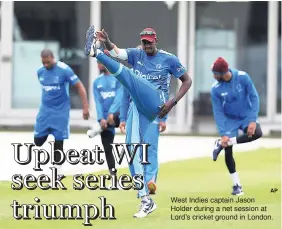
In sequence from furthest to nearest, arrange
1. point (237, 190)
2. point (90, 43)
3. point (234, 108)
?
point (234, 108), point (237, 190), point (90, 43)

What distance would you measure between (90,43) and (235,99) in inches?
140

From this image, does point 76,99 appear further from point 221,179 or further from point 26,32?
point 221,179

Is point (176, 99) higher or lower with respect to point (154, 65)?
lower

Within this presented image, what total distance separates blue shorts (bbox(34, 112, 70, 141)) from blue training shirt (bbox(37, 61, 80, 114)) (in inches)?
2.6

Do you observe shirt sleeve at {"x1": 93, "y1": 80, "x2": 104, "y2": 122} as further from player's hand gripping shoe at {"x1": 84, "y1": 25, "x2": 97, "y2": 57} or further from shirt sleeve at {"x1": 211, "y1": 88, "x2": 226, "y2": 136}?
player's hand gripping shoe at {"x1": 84, "y1": 25, "x2": 97, "y2": 57}

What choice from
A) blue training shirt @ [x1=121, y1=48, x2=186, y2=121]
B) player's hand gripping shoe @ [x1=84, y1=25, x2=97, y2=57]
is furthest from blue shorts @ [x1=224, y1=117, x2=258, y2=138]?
player's hand gripping shoe @ [x1=84, y1=25, x2=97, y2=57]

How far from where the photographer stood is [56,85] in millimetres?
12734

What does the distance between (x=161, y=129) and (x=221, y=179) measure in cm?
340

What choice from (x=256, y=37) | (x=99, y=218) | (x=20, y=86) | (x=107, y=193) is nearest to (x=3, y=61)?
(x=20, y=86)

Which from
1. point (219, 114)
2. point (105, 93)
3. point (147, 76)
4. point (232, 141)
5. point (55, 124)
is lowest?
point (232, 141)

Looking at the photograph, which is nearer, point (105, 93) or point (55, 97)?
point (55, 97)

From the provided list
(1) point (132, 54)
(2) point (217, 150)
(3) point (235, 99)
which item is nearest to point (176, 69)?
(1) point (132, 54)

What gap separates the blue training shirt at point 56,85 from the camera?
12.7 metres

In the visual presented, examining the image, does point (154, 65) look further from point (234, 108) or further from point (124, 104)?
point (234, 108)
